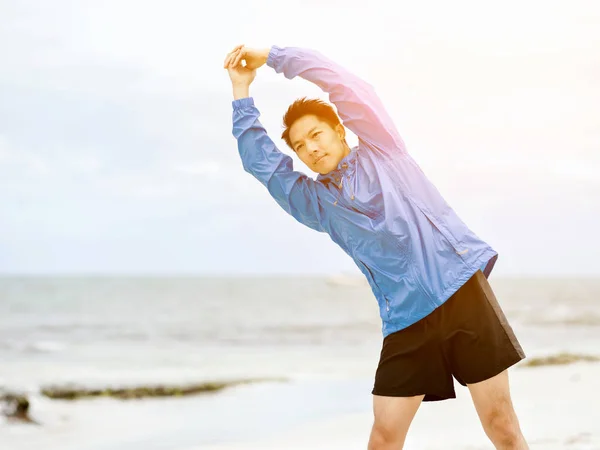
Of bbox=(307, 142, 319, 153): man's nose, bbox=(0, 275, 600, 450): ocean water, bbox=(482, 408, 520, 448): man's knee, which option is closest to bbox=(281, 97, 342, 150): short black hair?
bbox=(307, 142, 319, 153): man's nose

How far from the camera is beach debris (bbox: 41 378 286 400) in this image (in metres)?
8.20

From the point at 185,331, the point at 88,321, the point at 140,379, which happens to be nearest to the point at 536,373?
the point at 140,379

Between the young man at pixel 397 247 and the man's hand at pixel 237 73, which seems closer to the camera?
the young man at pixel 397 247

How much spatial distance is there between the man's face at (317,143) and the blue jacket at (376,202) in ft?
0.13

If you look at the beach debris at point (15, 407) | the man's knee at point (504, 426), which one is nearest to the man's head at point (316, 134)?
the man's knee at point (504, 426)

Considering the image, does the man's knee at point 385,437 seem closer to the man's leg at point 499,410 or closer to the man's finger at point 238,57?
the man's leg at point 499,410

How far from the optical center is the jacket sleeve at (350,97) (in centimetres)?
237

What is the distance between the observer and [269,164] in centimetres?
247

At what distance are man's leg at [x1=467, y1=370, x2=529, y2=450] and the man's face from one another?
89 centimetres

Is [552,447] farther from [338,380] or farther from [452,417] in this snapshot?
[338,380]

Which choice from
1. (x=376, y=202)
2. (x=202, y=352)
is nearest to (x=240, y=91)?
(x=376, y=202)

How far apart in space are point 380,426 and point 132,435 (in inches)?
176

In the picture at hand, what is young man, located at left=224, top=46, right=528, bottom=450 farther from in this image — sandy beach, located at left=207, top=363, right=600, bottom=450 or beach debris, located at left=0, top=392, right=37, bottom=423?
beach debris, located at left=0, top=392, right=37, bottom=423

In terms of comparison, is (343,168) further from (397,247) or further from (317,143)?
(397,247)
